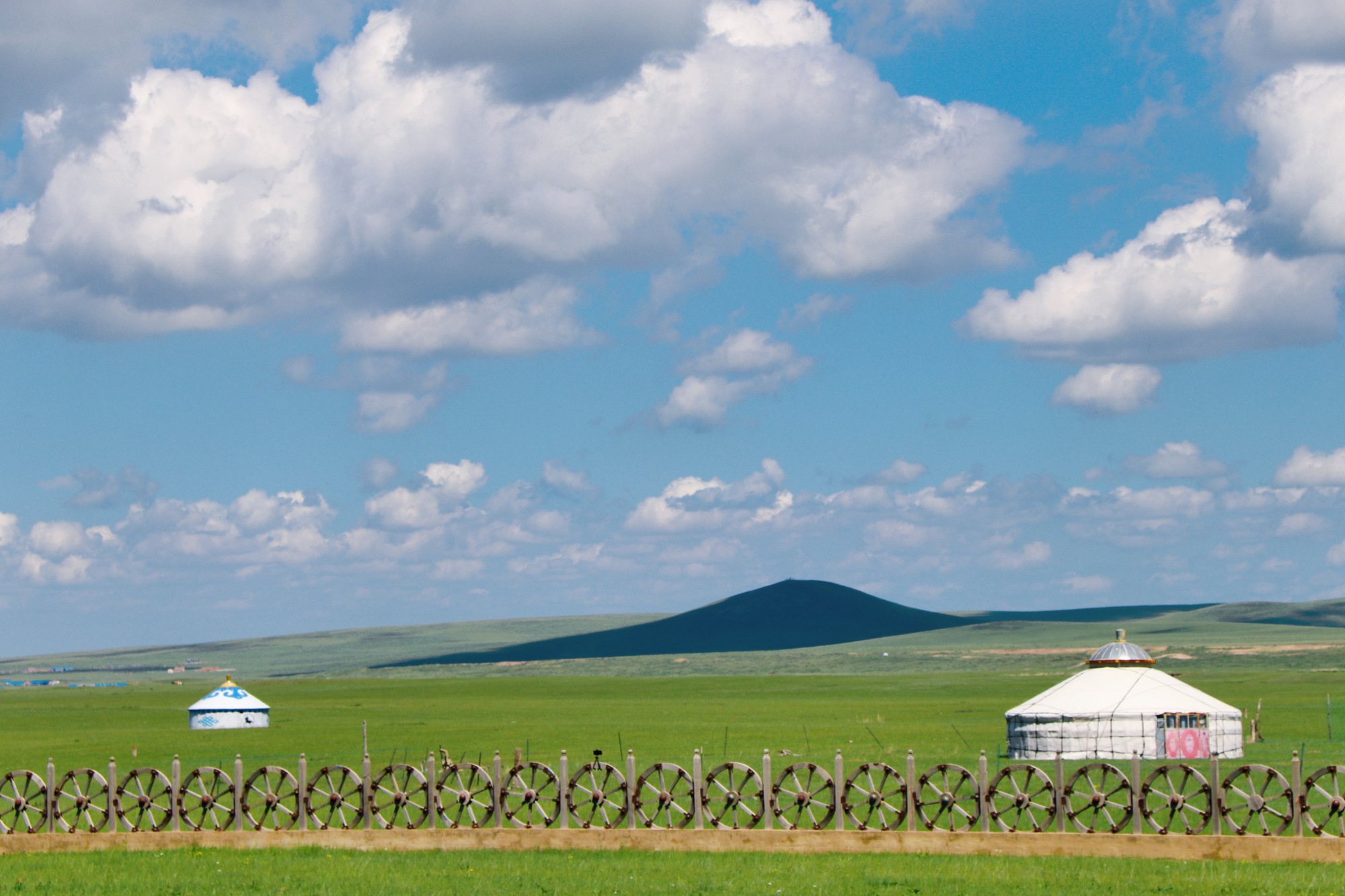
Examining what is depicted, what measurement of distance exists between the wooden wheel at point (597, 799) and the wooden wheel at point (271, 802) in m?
4.90

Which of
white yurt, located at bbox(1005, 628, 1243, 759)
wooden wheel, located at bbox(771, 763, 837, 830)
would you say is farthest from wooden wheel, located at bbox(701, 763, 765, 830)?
white yurt, located at bbox(1005, 628, 1243, 759)

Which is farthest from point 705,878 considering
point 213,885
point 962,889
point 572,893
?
point 213,885

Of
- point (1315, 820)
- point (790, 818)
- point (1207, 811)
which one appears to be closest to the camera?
point (1207, 811)

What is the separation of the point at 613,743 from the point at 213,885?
1624 inches

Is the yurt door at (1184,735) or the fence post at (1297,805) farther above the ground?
the fence post at (1297,805)

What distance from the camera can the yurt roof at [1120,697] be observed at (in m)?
46.1

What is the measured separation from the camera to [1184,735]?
45375 mm

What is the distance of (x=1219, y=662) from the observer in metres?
151

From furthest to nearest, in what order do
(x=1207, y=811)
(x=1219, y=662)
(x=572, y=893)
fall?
(x=1219, y=662), (x=1207, y=811), (x=572, y=893)

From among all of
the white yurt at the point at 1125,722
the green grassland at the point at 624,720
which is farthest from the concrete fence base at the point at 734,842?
the white yurt at the point at 1125,722

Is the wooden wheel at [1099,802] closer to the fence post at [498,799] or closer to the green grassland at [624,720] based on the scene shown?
the fence post at [498,799]

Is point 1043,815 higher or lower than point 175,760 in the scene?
lower

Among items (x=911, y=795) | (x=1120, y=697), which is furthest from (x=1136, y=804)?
(x=1120, y=697)

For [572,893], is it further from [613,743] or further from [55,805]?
[613,743]
